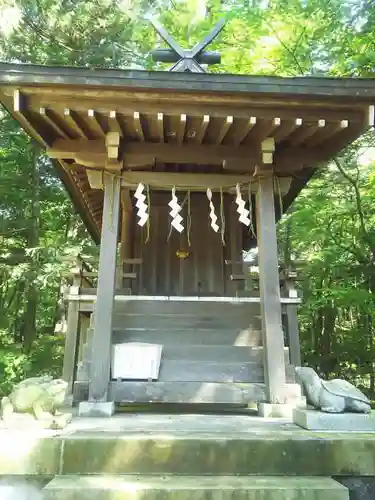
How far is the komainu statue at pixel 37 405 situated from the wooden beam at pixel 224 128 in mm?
3414

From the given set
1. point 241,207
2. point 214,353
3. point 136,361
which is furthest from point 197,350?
point 241,207

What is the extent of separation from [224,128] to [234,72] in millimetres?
6520

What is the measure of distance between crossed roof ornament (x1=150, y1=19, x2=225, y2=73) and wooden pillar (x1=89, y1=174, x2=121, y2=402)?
206cm

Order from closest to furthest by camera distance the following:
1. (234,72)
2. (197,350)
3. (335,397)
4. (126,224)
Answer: (335,397) → (197,350) → (126,224) → (234,72)

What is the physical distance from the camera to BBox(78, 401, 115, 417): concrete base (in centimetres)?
457

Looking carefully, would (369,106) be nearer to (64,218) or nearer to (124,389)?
(124,389)

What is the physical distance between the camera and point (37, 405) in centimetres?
374

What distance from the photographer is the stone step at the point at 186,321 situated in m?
6.09

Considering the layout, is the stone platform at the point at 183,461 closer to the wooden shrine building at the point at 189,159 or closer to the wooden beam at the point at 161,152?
the wooden shrine building at the point at 189,159

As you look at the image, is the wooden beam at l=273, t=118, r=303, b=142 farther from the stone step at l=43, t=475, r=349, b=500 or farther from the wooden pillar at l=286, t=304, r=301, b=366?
the stone step at l=43, t=475, r=349, b=500

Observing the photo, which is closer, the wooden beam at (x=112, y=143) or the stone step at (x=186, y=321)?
the wooden beam at (x=112, y=143)

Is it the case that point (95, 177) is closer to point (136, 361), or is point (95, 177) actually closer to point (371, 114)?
point (136, 361)

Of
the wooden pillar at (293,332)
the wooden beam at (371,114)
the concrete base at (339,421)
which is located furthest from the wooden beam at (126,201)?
the concrete base at (339,421)

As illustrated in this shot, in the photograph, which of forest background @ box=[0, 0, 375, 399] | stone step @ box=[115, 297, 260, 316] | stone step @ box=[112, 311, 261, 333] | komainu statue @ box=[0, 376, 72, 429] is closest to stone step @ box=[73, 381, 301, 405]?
komainu statue @ box=[0, 376, 72, 429]
